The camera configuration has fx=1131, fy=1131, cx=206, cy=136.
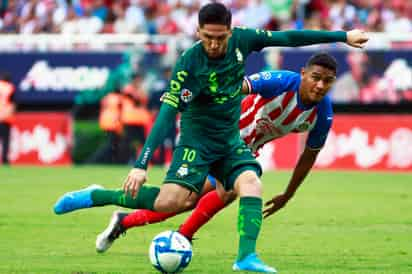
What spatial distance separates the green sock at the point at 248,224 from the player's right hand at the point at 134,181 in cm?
87

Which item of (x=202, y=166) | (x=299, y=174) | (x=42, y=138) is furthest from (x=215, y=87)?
(x=42, y=138)

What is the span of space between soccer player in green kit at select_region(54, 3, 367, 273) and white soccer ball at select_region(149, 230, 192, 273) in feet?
1.30

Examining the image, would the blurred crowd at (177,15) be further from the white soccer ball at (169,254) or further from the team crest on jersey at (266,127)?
the white soccer ball at (169,254)

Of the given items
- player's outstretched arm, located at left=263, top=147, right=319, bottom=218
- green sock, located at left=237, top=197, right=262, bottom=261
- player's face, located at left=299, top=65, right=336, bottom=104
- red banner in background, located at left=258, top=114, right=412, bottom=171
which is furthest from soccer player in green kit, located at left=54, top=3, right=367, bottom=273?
red banner in background, located at left=258, top=114, right=412, bottom=171

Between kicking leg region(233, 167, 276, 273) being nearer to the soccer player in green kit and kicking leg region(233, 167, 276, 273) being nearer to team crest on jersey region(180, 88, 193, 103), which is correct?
the soccer player in green kit

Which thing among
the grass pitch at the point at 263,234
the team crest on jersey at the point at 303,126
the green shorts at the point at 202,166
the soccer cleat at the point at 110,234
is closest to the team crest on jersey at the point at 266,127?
the team crest on jersey at the point at 303,126

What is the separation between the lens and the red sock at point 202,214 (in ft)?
32.3

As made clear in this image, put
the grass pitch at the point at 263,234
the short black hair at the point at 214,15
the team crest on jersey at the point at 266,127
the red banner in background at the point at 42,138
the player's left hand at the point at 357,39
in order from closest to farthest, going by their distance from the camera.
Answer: the short black hair at the point at 214,15 < the player's left hand at the point at 357,39 < the grass pitch at the point at 263,234 < the team crest on jersey at the point at 266,127 < the red banner in background at the point at 42,138

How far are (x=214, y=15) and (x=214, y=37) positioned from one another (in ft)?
0.57

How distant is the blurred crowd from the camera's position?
23.6 m

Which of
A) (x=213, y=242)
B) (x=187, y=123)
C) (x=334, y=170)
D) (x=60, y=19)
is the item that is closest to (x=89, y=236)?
(x=213, y=242)

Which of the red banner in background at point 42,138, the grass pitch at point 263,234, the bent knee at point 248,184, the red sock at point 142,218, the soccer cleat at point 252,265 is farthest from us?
the red banner in background at point 42,138

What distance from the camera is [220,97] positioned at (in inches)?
346

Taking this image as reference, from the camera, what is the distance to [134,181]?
25.9 ft
